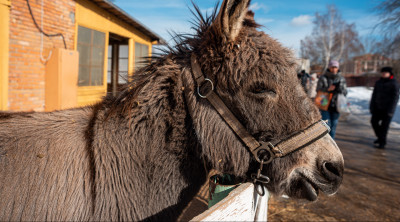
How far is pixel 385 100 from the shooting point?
23.4 feet

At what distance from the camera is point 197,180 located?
1724 millimetres

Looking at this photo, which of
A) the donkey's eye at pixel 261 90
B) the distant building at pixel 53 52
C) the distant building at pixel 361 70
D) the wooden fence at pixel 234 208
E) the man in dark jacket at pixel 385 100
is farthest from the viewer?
the distant building at pixel 361 70

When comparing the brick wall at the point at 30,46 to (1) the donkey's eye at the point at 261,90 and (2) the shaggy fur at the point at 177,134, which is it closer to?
(2) the shaggy fur at the point at 177,134

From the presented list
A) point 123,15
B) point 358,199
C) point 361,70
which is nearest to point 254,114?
point 358,199

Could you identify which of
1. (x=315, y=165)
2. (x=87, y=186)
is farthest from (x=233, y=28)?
(x=87, y=186)

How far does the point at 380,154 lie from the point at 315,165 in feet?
21.8

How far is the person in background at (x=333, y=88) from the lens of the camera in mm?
5992

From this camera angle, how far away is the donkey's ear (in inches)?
59.1

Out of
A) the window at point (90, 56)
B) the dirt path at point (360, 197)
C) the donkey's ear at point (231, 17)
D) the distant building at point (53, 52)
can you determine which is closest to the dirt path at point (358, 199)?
the dirt path at point (360, 197)

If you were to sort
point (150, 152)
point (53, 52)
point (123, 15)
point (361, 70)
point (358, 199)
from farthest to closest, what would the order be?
1. point (361, 70)
2. point (123, 15)
3. point (53, 52)
4. point (358, 199)
5. point (150, 152)

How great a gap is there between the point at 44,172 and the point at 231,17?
1.48 meters

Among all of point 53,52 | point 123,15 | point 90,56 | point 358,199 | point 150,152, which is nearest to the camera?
point 150,152

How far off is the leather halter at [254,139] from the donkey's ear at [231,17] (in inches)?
11.8

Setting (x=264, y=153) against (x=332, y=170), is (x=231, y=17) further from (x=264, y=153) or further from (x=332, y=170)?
(x=332, y=170)
